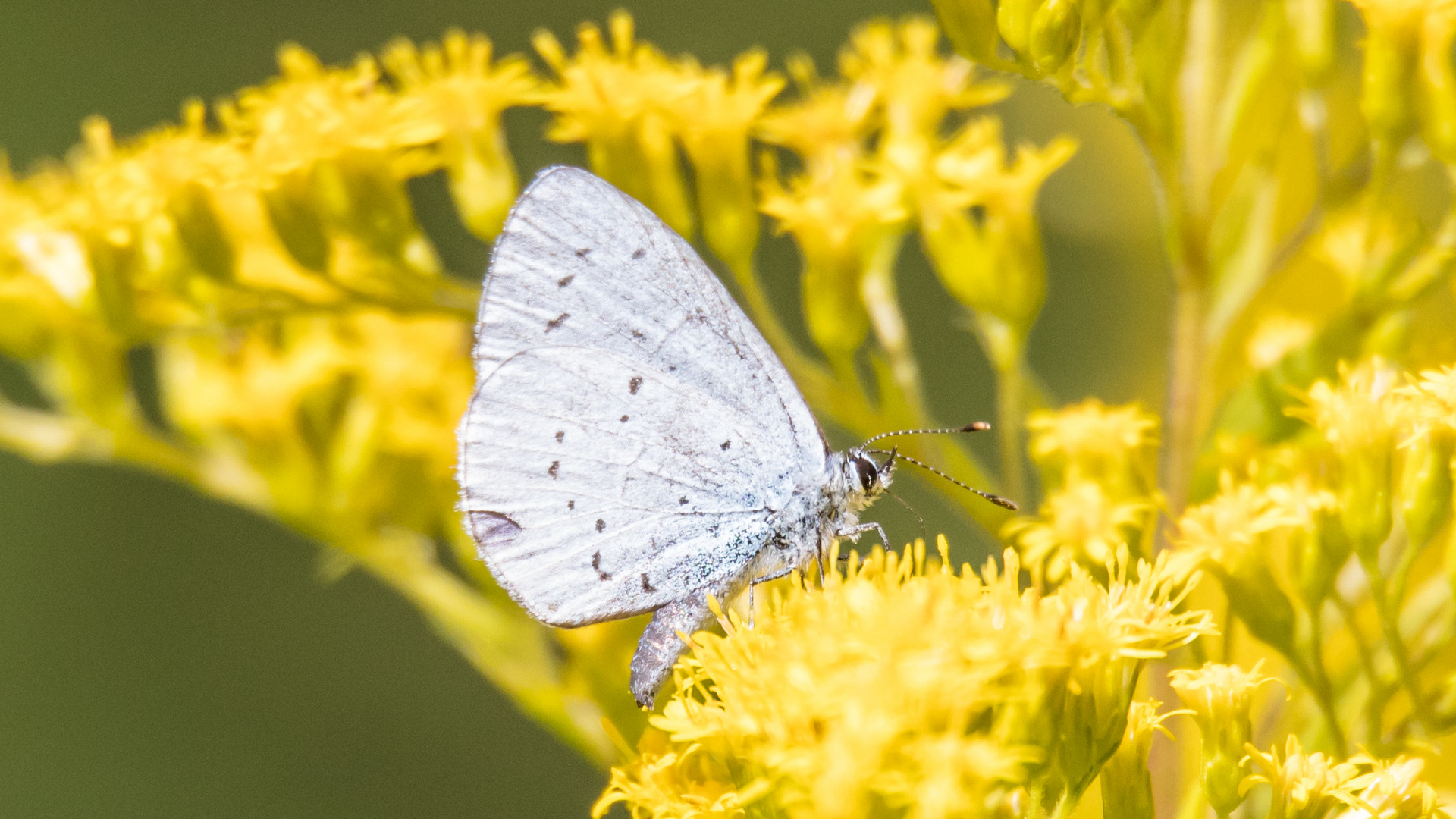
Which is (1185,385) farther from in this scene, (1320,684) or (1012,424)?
(1320,684)

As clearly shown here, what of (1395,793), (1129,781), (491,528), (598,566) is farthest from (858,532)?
(1395,793)

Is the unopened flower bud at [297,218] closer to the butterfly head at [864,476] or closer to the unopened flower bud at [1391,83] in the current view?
the butterfly head at [864,476]

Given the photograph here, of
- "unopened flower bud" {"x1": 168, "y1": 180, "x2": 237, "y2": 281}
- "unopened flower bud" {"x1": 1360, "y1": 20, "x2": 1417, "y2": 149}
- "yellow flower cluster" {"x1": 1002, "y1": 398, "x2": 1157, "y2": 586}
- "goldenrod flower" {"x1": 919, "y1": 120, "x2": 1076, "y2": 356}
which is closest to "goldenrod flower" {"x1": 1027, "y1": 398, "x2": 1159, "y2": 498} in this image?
"yellow flower cluster" {"x1": 1002, "y1": 398, "x2": 1157, "y2": 586}

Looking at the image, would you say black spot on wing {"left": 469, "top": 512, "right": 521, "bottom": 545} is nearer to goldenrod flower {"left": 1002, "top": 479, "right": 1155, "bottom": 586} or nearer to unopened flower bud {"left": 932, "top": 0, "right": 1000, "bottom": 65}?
goldenrod flower {"left": 1002, "top": 479, "right": 1155, "bottom": 586}

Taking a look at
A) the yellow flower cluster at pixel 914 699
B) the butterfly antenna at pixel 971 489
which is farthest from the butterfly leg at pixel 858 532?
the yellow flower cluster at pixel 914 699

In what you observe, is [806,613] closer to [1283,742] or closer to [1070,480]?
[1070,480]
